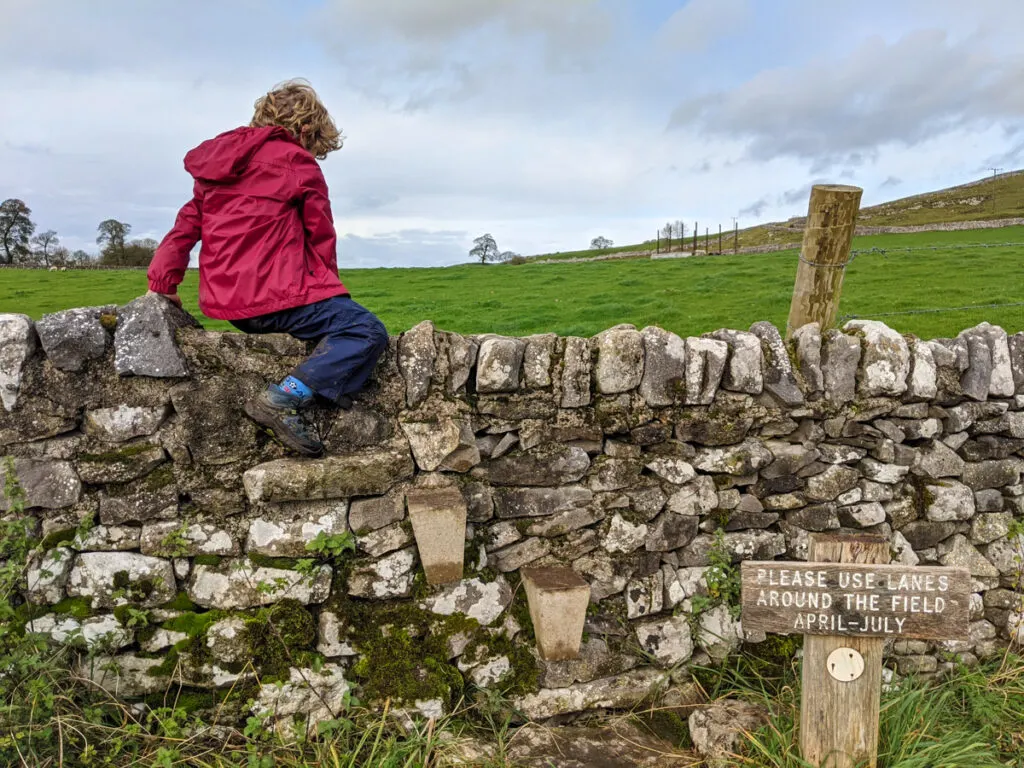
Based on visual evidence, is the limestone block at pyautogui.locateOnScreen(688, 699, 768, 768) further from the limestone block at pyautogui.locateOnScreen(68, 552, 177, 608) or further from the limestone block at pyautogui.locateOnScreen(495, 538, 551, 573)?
the limestone block at pyautogui.locateOnScreen(68, 552, 177, 608)

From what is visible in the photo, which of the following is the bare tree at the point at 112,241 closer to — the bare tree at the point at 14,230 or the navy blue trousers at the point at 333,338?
the bare tree at the point at 14,230

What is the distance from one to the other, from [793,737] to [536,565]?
1427 millimetres

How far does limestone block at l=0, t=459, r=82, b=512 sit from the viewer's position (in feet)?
9.98

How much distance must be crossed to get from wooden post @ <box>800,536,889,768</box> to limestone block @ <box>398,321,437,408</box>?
1908 millimetres

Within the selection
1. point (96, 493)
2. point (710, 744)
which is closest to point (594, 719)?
point (710, 744)

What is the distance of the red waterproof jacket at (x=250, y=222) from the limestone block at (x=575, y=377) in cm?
124

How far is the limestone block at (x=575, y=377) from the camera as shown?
139 inches

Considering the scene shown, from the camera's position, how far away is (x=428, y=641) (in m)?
3.40

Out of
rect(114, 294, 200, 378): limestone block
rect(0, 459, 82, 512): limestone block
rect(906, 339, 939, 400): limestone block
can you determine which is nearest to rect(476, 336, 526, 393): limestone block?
rect(114, 294, 200, 378): limestone block

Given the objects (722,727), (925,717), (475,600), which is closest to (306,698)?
(475,600)

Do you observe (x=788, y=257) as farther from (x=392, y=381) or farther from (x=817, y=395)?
(x=392, y=381)

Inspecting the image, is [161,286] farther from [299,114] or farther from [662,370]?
[662,370]

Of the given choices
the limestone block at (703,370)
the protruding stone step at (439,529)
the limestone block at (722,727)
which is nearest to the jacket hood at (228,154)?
the protruding stone step at (439,529)

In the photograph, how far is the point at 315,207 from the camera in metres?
3.25
